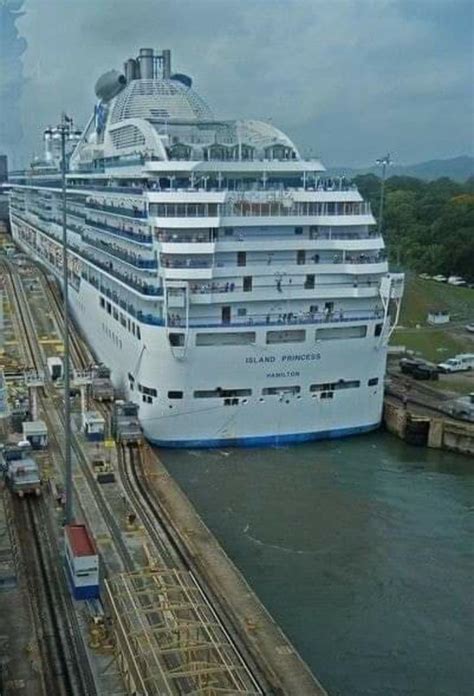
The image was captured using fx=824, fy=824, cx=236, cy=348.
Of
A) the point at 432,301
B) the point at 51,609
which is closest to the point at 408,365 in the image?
the point at 432,301

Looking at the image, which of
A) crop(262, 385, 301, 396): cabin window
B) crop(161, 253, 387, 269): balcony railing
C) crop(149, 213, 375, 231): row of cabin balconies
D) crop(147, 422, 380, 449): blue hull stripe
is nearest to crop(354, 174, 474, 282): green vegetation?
crop(149, 213, 375, 231): row of cabin balconies

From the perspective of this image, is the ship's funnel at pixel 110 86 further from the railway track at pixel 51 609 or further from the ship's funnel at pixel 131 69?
the railway track at pixel 51 609

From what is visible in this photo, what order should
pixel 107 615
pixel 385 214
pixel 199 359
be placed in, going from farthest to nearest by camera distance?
pixel 385 214 → pixel 199 359 → pixel 107 615

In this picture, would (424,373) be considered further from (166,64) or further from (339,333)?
(166,64)

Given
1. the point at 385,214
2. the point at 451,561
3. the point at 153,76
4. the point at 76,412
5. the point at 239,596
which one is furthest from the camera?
the point at 385,214

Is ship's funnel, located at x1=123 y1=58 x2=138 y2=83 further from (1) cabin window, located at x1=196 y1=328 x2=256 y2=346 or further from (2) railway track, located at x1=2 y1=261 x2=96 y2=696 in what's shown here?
(2) railway track, located at x1=2 y1=261 x2=96 y2=696

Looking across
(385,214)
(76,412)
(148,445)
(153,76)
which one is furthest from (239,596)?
(385,214)

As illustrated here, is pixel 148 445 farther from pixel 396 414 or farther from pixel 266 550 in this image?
pixel 396 414
